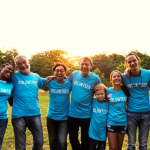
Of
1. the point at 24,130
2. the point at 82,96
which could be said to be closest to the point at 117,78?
the point at 82,96

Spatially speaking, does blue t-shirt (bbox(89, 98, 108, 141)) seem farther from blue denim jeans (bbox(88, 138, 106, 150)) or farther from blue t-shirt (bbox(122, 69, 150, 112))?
blue t-shirt (bbox(122, 69, 150, 112))

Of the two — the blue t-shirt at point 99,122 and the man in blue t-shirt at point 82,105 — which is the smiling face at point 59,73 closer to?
the man in blue t-shirt at point 82,105

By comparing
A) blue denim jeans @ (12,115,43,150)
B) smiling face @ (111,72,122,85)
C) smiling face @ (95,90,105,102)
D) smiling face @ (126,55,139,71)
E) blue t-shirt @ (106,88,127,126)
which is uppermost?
smiling face @ (126,55,139,71)

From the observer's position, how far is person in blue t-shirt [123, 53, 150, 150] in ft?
12.4

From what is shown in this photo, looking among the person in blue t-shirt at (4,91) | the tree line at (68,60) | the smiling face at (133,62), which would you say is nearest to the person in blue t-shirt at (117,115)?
the smiling face at (133,62)

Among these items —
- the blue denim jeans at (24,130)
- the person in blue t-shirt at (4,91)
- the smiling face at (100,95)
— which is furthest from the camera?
the smiling face at (100,95)

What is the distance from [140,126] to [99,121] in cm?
112

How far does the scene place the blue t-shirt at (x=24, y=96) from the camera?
12.0ft

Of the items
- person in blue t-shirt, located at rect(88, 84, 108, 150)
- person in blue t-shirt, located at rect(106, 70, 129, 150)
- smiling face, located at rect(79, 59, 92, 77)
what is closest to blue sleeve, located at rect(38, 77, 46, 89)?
smiling face, located at rect(79, 59, 92, 77)

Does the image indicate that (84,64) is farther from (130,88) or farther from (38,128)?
(38,128)

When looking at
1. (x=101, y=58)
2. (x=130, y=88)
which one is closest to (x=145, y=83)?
(x=130, y=88)

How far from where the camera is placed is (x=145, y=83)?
3.92m

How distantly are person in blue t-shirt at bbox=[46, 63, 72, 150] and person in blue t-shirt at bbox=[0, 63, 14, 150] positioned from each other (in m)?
1.10

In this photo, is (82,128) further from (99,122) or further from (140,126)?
(140,126)
